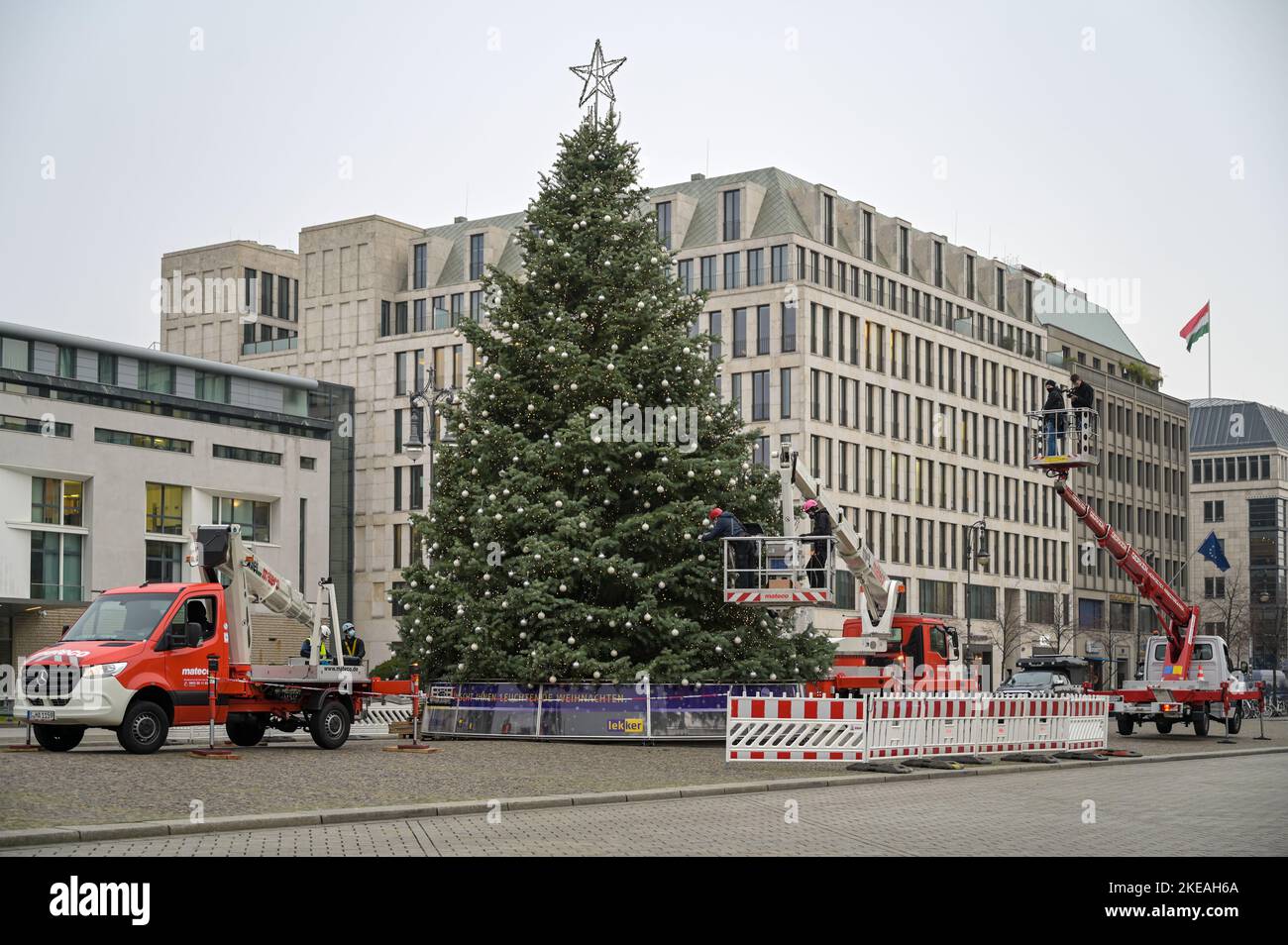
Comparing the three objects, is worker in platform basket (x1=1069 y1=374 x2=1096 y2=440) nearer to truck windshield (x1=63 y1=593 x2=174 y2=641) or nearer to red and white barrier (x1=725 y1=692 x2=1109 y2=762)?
red and white barrier (x1=725 y1=692 x2=1109 y2=762)

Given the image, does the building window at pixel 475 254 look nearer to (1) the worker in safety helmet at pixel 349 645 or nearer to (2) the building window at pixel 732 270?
(2) the building window at pixel 732 270

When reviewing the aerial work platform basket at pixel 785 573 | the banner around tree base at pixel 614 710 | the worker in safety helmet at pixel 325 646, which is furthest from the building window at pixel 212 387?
the aerial work platform basket at pixel 785 573

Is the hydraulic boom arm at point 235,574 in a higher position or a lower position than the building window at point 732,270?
lower

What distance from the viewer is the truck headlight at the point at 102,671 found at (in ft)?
76.7

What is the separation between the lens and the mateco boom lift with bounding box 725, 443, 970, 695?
30.4m

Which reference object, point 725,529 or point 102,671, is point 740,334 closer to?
point 725,529

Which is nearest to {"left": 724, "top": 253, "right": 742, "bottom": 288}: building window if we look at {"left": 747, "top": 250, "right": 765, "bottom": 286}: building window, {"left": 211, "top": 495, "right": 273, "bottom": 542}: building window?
{"left": 747, "top": 250, "right": 765, "bottom": 286}: building window

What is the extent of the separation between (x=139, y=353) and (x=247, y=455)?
7.48 m

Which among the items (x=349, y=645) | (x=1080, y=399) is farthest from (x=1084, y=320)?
(x=349, y=645)

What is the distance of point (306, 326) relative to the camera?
100938 mm

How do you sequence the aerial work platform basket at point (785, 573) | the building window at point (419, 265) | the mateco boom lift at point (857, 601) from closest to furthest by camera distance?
the aerial work platform basket at point (785, 573)
the mateco boom lift at point (857, 601)
the building window at point (419, 265)

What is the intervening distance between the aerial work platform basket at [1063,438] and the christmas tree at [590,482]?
571 centimetres
